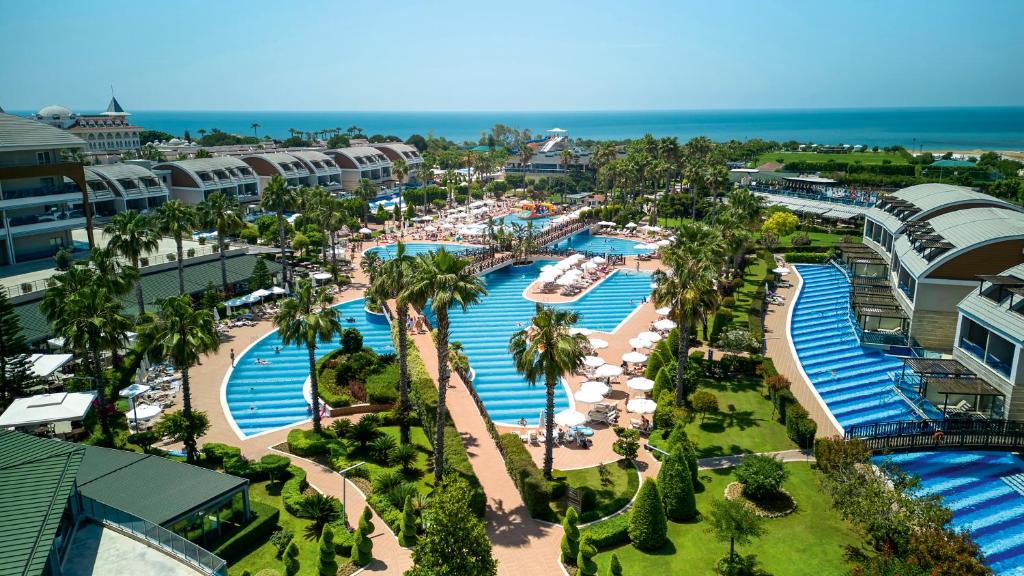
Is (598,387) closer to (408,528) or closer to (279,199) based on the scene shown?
(408,528)

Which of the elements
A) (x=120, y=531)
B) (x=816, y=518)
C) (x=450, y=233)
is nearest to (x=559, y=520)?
(x=816, y=518)

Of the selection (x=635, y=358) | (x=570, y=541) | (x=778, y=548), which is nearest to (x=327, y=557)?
(x=570, y=541)

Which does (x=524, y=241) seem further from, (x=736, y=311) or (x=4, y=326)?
(x=4, y=326)

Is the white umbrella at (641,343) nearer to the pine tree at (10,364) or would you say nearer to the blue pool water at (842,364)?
the blue pool water at (842,364)

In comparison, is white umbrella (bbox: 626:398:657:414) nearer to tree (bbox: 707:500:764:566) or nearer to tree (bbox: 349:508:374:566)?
tree (bbox: 707:500:764:566)

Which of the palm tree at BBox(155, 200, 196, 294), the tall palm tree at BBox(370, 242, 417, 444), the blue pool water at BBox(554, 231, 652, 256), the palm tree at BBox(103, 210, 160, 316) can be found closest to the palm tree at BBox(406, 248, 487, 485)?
the tall palm tree at BBox(370, 242, 417, 444)
